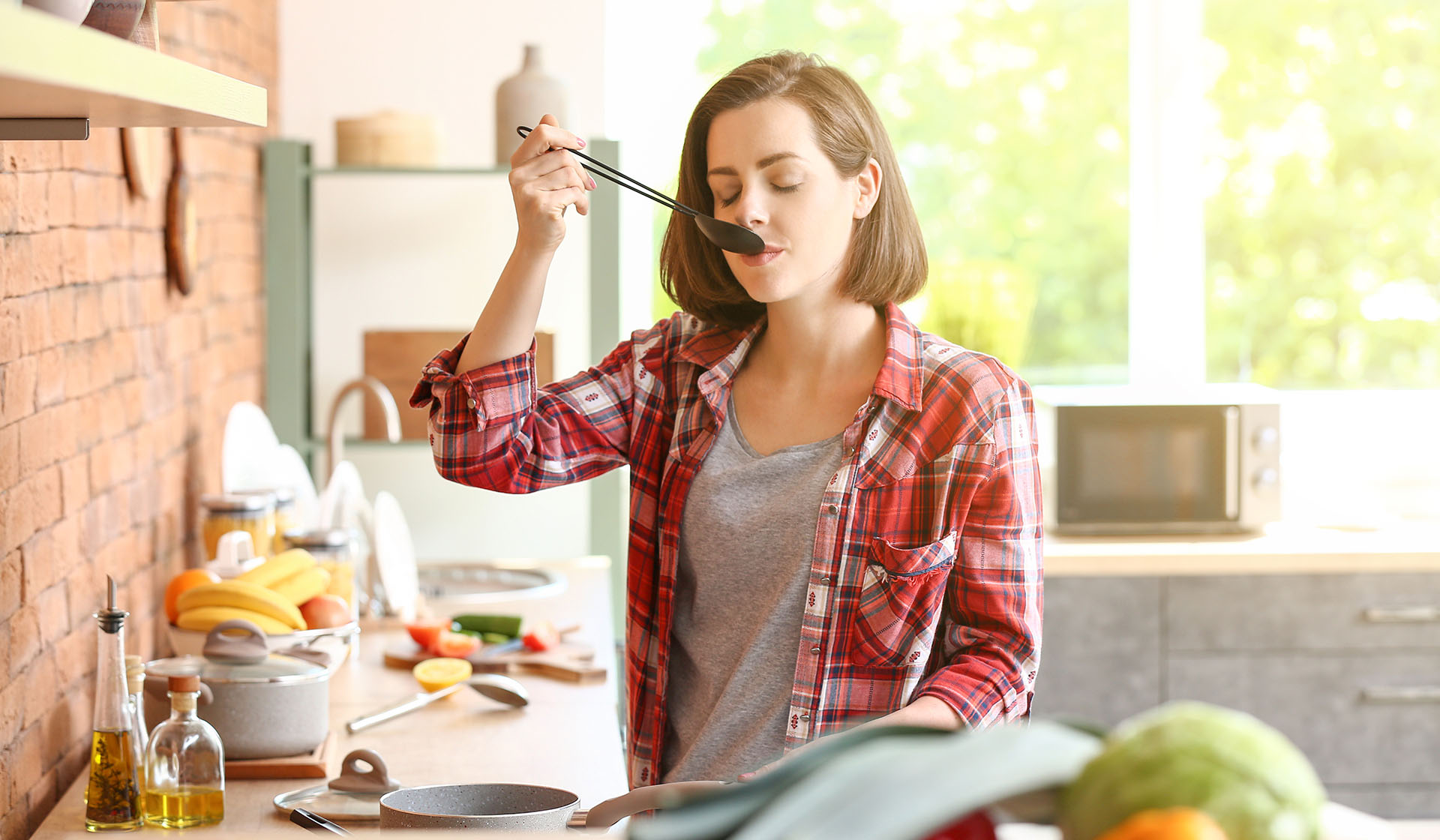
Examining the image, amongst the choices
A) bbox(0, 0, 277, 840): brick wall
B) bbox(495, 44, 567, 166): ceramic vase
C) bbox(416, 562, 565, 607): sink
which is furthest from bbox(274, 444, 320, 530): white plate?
bbox(495, 44, 567, 166): ceramic vase

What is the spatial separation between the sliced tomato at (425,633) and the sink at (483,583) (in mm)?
377

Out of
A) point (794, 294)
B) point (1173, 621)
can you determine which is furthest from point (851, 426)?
point (1173, 621)

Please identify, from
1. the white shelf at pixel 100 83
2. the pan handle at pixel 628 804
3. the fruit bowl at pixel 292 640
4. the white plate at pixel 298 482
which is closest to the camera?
the white shelf at pixel 100 83

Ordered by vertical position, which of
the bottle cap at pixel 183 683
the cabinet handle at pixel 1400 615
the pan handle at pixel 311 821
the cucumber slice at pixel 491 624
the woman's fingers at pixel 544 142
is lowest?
the cabinet handle at pixel 1400 615

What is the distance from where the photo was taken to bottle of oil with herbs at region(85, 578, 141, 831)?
4.45 feet

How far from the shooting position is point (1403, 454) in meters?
3.54

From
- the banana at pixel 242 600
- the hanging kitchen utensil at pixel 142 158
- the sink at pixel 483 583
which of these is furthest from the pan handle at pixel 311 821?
the sink at pixel 483 583

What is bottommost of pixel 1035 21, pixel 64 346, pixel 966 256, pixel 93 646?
pixel 93 646

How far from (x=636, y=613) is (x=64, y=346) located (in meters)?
0.74

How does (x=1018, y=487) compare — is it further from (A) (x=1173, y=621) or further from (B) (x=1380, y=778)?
(B) (x=1380, y=778)

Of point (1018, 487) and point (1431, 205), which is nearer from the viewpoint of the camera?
point (1018, 487)

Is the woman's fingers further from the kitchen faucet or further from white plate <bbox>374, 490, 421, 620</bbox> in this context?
the kitchen faucet

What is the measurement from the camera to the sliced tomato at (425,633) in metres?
2.15

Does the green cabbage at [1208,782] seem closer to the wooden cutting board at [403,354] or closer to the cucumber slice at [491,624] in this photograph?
the cucumber slice at [491,624]
